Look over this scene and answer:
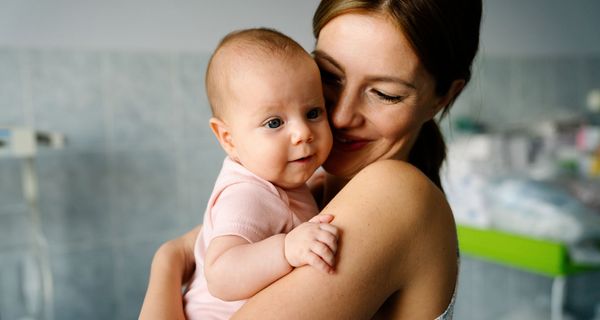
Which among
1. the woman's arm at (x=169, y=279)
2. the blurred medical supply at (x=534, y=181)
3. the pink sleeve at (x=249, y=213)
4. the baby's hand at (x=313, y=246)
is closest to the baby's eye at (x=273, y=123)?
the pink sleeve at (x=249, y=213)

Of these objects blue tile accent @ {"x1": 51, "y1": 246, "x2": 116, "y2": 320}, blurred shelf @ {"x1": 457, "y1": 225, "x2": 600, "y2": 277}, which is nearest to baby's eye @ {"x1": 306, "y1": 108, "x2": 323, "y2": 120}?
blurred shelf @ {"x1": 457, "y1": 225, "x2": 600, "y2": 277}

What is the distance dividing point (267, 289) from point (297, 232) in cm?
9

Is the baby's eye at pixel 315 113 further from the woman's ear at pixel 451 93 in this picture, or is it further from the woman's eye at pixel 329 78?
the woman's ear at pixel 451 93

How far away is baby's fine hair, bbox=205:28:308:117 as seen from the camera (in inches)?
33.9

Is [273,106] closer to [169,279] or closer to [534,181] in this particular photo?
[169,279]

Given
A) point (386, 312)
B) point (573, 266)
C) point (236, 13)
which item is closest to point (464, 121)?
point (573, 266)

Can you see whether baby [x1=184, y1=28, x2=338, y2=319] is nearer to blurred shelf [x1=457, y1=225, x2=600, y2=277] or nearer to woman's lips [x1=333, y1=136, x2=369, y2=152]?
woman's lips [x1=333, y1=136, x2=369, y2=152]

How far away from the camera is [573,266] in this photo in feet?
7.18

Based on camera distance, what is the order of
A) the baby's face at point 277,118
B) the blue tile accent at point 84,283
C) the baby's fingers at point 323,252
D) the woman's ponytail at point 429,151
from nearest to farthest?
the baby's fingers at point 323,252
the baby's face at point 277,118
the woman's ponytail at point 429,151
the blue tile accent at point 84,283

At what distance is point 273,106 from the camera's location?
85 centimetres

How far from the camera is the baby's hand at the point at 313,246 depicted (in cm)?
69

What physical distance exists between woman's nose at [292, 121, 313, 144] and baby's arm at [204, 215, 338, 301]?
157 mm

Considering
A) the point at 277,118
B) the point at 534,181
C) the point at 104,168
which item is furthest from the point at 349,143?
the point at 534,181

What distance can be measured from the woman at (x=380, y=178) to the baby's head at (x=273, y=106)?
3.2 inches
